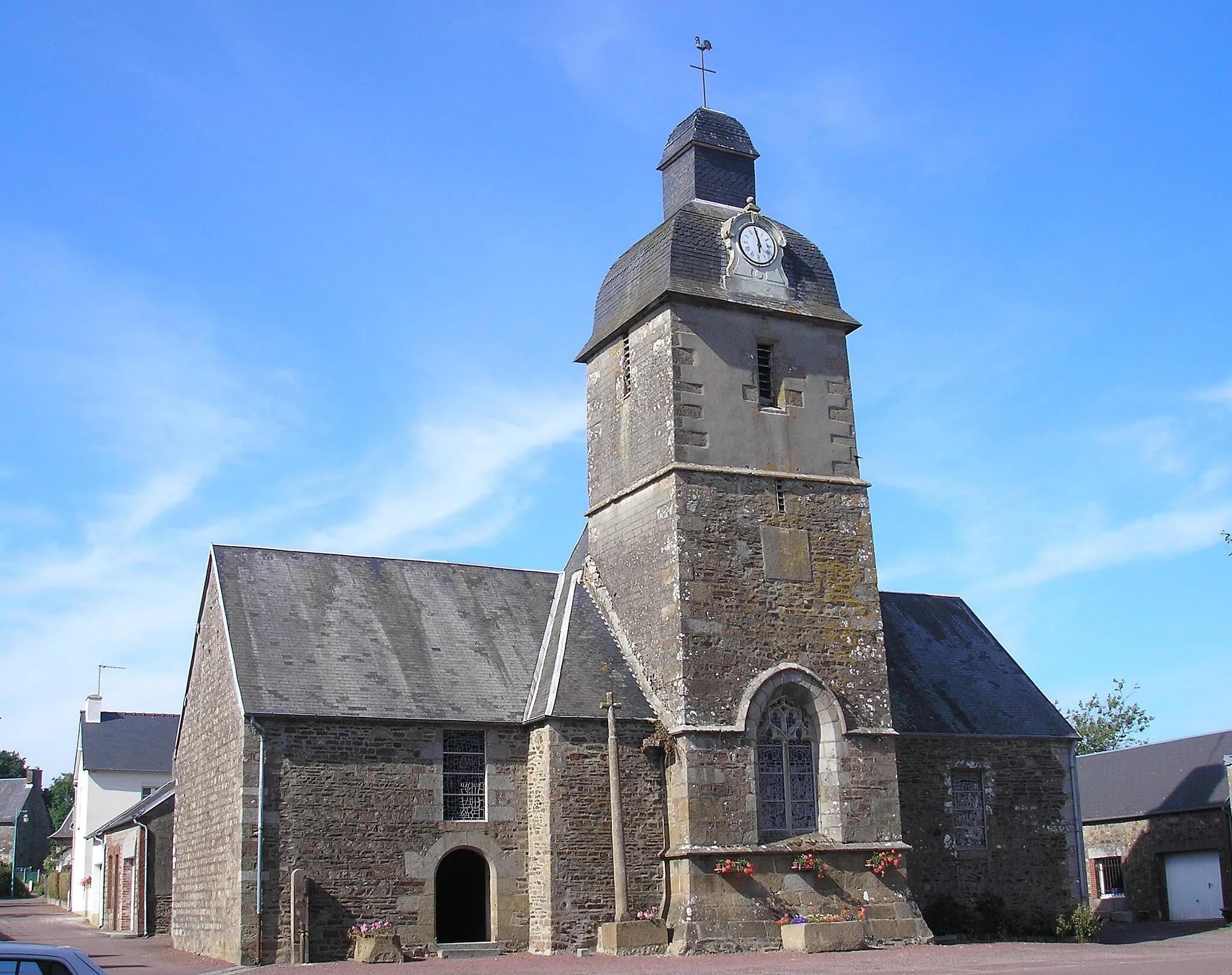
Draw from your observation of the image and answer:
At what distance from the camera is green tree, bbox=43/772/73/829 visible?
71062 millimetres

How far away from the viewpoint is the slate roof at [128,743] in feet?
144

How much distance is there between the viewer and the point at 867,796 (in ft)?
64.0

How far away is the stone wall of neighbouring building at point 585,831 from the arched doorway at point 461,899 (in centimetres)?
205

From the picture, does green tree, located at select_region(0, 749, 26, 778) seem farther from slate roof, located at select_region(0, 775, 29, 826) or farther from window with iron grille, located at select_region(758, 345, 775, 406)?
window with iron grille, located at select_region(758, 345, 775, 406)

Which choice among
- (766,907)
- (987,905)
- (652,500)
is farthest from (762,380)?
(987,905)

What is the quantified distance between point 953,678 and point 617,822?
8.67 m

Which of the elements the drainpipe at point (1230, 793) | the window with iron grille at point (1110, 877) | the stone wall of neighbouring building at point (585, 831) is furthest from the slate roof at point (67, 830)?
the drainpipe at point (1230, 793)

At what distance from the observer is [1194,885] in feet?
99.2

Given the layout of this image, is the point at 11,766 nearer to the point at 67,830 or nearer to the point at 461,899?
the point at 67,830

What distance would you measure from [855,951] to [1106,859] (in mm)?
18747

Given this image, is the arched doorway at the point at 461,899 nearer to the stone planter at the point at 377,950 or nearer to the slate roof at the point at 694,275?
the stone planter at the point at 377,950

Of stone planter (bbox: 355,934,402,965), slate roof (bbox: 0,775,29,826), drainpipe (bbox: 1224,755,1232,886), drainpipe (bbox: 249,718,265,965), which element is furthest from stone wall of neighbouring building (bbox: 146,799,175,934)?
slate roof (bbox: 0,775,29,826)

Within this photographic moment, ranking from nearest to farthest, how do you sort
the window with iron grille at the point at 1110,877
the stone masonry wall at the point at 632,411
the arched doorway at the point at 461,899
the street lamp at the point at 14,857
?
the stone masonry wall at the point at 632,411, the arched doorway at the point at 461,899, the window with iron grille at the point at 1110,877, the street lamp at the point at 14,857

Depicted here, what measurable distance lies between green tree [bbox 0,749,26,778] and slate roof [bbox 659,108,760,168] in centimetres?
7848
